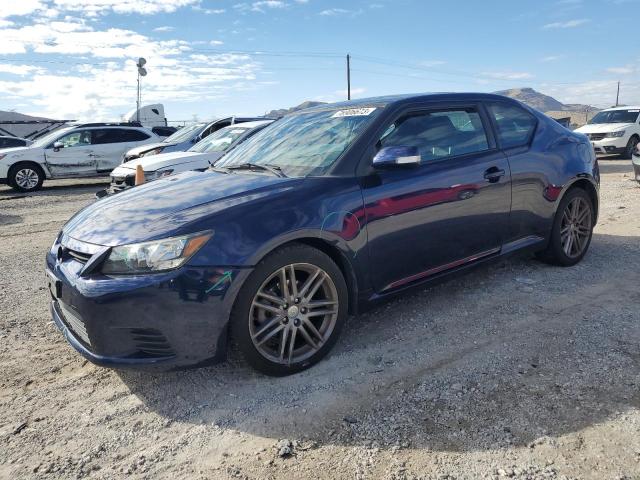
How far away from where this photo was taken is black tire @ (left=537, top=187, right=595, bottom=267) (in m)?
4.70

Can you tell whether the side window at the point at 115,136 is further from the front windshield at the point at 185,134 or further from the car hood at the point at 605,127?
the car hood at the point at 605,127

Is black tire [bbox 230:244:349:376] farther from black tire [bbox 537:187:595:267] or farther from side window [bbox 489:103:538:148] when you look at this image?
black tire [bbox 537:187:595:267]

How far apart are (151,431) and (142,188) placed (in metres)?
1.72

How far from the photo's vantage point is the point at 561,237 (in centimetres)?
477

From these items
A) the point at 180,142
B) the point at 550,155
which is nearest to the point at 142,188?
the point at 550,155

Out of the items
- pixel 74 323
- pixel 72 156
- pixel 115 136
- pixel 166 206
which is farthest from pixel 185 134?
pixel 74 323

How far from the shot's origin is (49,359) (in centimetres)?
340

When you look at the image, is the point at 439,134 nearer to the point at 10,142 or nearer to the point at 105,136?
the point at 105,136

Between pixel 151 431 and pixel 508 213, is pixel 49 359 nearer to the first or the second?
pixel 151 431

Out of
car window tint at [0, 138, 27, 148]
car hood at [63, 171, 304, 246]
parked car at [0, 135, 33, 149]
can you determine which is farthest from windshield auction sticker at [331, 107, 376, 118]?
car window tint at [0, 138, 27, 148]

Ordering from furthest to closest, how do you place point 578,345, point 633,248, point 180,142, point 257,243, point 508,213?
point 180,142
point 633,248
point 508,213
point 578,345
point 257,243

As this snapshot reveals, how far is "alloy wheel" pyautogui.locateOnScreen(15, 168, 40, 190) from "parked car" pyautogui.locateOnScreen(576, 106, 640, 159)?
51.8 feet

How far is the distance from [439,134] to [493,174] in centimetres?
55

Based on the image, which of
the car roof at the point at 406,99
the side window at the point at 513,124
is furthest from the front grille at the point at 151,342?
the side window at the point at 513,124
